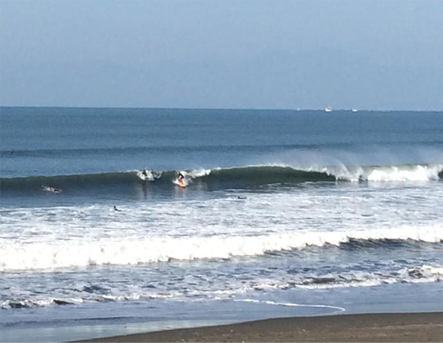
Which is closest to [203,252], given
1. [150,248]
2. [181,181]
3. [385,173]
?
[150,248]

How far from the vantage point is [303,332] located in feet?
39.2

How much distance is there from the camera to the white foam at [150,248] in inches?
669

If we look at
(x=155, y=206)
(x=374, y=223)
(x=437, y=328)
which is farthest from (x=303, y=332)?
(x=155, y=206)

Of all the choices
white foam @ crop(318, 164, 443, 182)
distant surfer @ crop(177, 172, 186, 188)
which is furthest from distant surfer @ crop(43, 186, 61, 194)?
white foam @ crop(318, 164, 443, 182)

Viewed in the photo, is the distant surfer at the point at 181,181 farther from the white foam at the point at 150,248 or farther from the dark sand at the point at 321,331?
the dark sand at the point at 321,331

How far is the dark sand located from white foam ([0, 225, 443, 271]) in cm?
537

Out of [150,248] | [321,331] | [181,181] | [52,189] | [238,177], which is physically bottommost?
[321,331]

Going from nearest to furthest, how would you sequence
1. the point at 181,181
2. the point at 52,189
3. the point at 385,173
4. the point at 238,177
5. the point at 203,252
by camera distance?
the point at 203,252, the point at 52,189, the point at 181,181, the point at 238,177, the point at 385,173

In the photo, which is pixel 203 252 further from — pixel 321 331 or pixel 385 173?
pixel 385 173

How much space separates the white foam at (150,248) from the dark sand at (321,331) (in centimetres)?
537

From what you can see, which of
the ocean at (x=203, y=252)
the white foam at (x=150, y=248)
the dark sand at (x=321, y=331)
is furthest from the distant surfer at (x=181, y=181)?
the dark sand at (x=321, y=331)

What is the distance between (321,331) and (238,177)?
24604mm

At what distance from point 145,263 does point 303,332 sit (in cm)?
594

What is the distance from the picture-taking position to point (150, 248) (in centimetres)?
1806
